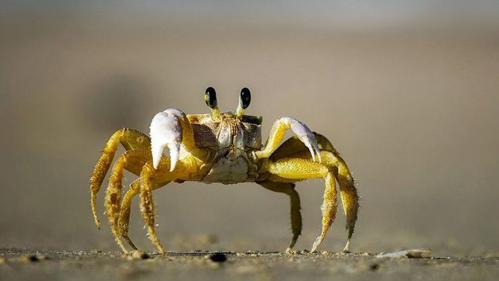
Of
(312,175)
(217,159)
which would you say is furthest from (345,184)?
(217,159)

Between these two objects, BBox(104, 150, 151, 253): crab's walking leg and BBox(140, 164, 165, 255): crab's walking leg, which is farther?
BBox(104, 150, 151, 253): crab's walking leg

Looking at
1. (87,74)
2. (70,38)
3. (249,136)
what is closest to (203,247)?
(249,136)

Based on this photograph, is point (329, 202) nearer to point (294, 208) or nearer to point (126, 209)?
point (294, 208)

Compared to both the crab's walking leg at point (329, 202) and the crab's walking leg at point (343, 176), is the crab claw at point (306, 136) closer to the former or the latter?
the crab's walking leg at point (343, 176)

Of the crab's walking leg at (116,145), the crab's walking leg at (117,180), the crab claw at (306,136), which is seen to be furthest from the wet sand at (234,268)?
the crab claw at (306,136)

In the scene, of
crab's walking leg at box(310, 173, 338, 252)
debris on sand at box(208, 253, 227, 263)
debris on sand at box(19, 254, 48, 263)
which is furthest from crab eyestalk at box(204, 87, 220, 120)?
debris on sand at box(19, 254, 48, 263)

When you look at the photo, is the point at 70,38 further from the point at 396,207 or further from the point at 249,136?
the point at 249,136

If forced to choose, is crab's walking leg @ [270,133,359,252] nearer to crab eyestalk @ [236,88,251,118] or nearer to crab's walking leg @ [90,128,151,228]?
crab eyestalk @ [236,88,251,118]
